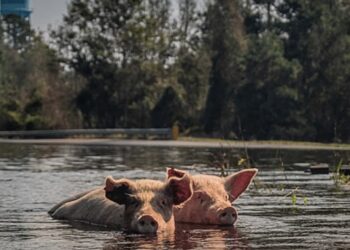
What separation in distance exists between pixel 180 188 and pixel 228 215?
0.94 metres

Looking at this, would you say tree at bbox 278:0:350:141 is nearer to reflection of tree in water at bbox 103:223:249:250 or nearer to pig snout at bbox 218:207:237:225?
pig snout at bbox 218:207:237:225

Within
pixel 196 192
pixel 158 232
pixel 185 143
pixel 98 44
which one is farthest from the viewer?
pixel 98 44

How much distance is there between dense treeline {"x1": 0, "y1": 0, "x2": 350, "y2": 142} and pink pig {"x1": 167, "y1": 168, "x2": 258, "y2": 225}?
42688 millimetres

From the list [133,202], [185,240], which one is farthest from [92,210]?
[185,240]

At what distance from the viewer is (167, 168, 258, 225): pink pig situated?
51.8 feet

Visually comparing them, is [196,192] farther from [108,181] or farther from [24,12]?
[24,12]

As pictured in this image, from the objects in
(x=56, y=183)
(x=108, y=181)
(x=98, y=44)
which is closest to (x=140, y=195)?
(x=108, y=181)

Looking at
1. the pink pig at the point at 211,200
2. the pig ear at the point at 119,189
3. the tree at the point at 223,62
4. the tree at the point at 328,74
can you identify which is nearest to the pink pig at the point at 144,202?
the pig ear at the point at 119,189

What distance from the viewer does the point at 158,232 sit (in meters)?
14.4

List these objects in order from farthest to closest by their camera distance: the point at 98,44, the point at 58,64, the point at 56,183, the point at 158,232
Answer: the point at 58,64 → the point at 98,44 → the point at 56,183 → the point at 158,232

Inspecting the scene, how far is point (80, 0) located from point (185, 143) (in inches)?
938

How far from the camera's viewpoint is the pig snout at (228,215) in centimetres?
1566

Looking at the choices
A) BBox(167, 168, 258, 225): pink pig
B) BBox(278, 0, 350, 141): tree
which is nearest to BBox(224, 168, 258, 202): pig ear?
BBox(167, 168, 258, 225): pink pig

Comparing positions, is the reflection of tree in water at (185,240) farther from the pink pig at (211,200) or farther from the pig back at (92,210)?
the pig back at (92,210)
